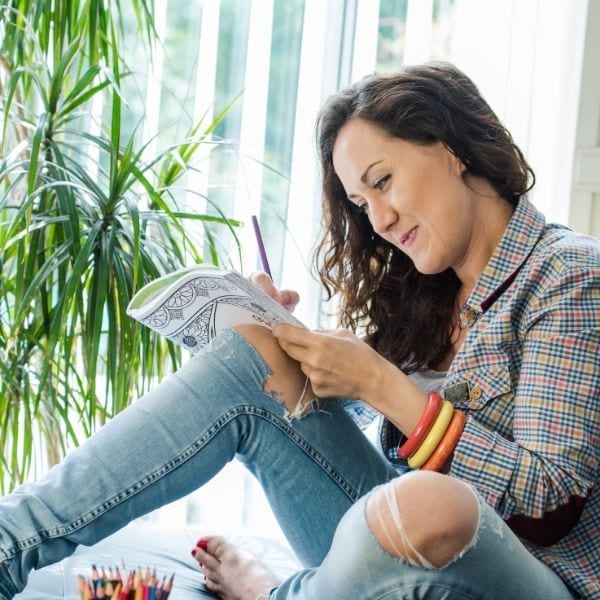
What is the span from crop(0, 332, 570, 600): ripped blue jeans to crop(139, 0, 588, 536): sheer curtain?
1.08 meters

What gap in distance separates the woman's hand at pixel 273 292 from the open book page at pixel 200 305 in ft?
0.47

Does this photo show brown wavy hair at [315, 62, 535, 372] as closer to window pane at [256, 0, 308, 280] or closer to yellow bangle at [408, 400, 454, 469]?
yellow bangle at [408, 400, 454, 469]

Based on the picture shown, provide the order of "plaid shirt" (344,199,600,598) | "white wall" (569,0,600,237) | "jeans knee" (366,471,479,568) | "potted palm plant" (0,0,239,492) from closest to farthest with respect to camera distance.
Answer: "jeans knee" (366,471,479,568), "plaid shirt" (344,199,600,598), "potted palm plant" (0,0,239,492), "white wall" (569,0,600,237)

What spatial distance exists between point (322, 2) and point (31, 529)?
1.88 m

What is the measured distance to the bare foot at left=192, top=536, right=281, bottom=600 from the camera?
57.2 inches

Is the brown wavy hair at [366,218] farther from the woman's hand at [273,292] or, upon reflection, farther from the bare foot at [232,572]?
the bare foot at [232,572]

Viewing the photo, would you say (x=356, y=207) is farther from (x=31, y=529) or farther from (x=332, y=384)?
(x=31, y=529)

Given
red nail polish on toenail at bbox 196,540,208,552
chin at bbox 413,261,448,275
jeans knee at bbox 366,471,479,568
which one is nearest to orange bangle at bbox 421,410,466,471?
jeans knee at bbox 366,471,479,568

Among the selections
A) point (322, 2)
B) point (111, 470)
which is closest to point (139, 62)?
point (322, 2)

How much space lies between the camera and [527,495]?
1188 millimetres

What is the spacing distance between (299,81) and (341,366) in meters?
1.59

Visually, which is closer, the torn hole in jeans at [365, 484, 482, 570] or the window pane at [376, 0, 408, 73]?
the torn hole in jeans at [365, 484, 482, 570]

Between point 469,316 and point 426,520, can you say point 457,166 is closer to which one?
point 469,316

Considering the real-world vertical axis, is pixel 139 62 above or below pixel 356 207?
above
